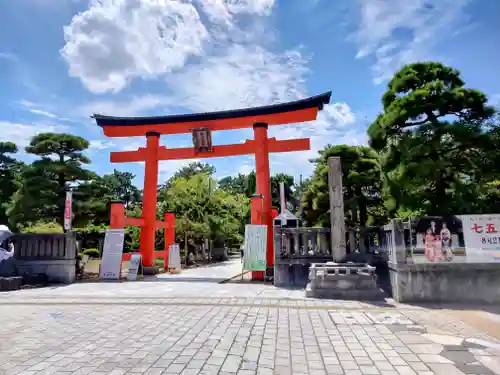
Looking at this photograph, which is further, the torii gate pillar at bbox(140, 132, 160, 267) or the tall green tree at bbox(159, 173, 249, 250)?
the tall green tree at bbox(159, 173, 249, 250)

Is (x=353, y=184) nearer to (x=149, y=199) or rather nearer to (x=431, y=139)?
(x=431, y=139)

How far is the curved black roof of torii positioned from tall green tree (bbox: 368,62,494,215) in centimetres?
305

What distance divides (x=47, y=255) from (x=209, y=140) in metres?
7.25

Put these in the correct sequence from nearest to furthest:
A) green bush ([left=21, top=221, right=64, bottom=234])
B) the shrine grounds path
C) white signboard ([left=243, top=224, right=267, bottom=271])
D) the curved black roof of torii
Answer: the shrine grounds path < white signboard ([left=243, top=224, right=267, bottom=271]) < the curved black roof of torii < green bush ([left=21, top=221, right=64, bottom=234])

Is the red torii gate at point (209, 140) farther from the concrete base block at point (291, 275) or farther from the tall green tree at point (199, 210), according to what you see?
the tall green tree at point (199, 210)

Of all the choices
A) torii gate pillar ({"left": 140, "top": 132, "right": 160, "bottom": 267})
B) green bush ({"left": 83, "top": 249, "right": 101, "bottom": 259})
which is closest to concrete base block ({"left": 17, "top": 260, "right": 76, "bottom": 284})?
torii gate pillar ({"left": 140, "top": 132, "right": 160, "bottom": 267})

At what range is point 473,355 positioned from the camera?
3.99 metres

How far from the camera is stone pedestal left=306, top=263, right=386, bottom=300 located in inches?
308

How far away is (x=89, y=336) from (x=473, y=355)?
5036mm

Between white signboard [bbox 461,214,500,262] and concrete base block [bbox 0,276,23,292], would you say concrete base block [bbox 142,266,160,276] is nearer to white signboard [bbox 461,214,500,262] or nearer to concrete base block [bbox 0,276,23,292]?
concrete base block [bbox 0,276,23,292]

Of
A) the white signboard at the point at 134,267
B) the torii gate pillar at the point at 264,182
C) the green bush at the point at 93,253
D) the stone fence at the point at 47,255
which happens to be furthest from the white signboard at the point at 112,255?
the green bush at the point at 93,253

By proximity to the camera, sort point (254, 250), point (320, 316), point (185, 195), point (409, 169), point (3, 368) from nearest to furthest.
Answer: point (3, 368) → point (320, 316) → point (409, 169) → point (254, 250) → point (185, 195)

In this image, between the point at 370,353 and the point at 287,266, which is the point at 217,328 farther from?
the point at 287,266

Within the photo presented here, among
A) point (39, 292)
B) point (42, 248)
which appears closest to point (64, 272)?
point (42, 248)
